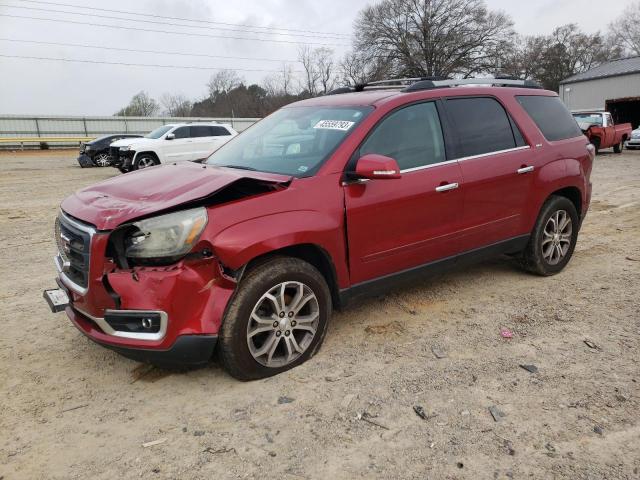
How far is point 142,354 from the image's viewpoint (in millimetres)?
2924

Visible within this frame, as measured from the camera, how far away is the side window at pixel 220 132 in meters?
17.0

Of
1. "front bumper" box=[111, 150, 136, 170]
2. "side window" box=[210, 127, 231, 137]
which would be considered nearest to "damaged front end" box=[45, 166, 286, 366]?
"front bumper" box=[111, 150, 136, 170]

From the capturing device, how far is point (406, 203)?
3695 millimetres

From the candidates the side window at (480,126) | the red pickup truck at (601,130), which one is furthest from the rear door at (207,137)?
the red pickup truck at (601,130)

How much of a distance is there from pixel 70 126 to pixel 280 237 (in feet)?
138

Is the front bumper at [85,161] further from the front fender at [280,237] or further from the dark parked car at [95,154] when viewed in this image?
the front fender at [280,237]

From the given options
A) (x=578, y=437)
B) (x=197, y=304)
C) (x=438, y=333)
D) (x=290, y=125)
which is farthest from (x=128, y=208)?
(x=578, y=437)

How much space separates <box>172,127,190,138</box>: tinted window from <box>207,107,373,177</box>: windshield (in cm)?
1263

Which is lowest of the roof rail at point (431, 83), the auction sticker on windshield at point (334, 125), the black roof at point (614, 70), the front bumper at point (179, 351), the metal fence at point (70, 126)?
the front bumper at point (179, 351)

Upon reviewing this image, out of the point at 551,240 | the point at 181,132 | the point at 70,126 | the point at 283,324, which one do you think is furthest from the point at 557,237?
the point at 70,126

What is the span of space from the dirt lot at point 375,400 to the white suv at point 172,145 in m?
11.8

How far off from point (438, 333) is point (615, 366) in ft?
3.84

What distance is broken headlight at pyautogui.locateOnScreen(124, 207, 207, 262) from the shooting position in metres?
2.86

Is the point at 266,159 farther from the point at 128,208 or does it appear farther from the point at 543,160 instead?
the point at 543,160
